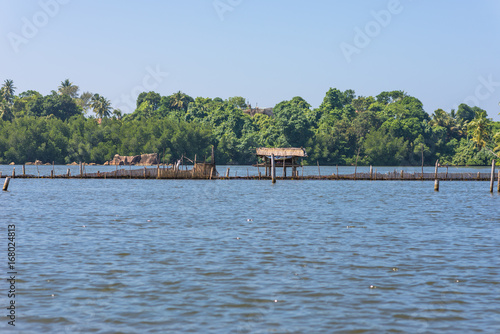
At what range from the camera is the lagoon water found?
13602 millimetres

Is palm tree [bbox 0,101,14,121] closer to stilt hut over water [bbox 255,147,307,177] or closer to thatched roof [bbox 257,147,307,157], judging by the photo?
stilt hut over water [bbox 255,147,307,177]

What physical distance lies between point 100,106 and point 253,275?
595ft

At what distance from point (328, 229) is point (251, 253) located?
9186mm

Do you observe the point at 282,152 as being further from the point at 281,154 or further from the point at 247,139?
the point at 247,139

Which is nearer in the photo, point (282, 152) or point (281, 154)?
point (281, 154)

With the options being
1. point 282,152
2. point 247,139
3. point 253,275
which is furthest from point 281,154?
point 247,139

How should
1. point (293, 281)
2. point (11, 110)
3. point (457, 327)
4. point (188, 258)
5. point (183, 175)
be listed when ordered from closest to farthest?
Result: point (457, 327) < point (293, 281) < point (188, 258) < point (183, 175) < point (11, 110)

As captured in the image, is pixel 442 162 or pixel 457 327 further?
pixel 442 162

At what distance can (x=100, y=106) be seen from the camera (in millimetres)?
192500

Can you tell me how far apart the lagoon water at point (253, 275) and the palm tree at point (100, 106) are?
529 ft

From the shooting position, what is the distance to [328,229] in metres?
30.8

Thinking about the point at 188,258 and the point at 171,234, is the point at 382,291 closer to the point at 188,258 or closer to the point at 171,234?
the point at 188,258

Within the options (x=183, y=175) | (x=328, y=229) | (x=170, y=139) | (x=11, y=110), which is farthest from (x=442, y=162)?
(x=328, y=229)

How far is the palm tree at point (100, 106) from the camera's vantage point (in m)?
192
